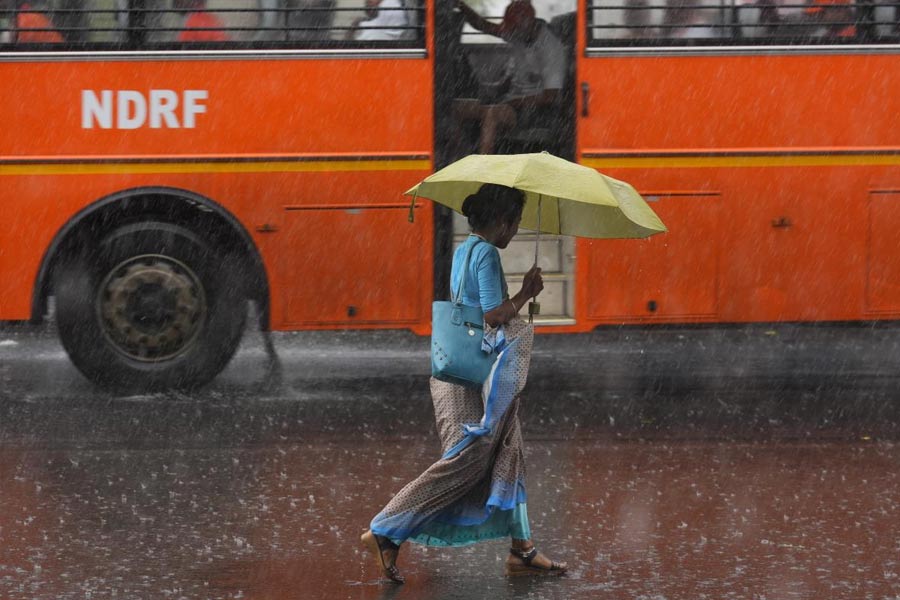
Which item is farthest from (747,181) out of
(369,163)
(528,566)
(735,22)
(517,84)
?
(528,566)

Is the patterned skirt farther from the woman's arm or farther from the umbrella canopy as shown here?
the umbrella canopy

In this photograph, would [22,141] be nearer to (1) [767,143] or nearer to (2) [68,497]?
(2) [68,497]

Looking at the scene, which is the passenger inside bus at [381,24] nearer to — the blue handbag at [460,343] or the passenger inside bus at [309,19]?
the passenger inside bus at [309,19]

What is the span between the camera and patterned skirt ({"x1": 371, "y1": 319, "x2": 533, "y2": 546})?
17.0 ft

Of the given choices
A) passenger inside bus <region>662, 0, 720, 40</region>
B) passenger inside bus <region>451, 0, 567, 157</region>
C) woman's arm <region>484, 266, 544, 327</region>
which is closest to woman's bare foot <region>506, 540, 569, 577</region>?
woman's arm <region>484, 266, 544, 327</region>

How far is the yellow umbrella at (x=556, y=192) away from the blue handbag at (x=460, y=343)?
0.82 feet

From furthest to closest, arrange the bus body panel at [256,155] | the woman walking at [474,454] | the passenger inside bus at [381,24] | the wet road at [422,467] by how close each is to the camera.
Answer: the passenger inside bus at [381,24] → the bus body panel at [256,155] → the wet road at [422,467] → the woman walking at [474,454]

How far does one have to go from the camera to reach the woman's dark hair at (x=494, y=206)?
521 cm

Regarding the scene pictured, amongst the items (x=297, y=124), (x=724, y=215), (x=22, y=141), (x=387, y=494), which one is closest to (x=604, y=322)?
(x=724, y=215)

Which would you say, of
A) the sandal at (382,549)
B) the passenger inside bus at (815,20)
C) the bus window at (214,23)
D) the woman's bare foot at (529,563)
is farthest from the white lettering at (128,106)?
the woman's bare foot at (529,563)

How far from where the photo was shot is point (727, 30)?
29.7 feet

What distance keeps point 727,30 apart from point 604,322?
1.92 metres

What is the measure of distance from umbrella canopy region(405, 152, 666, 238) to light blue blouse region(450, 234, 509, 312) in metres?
0.25

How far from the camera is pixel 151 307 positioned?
355 inches
